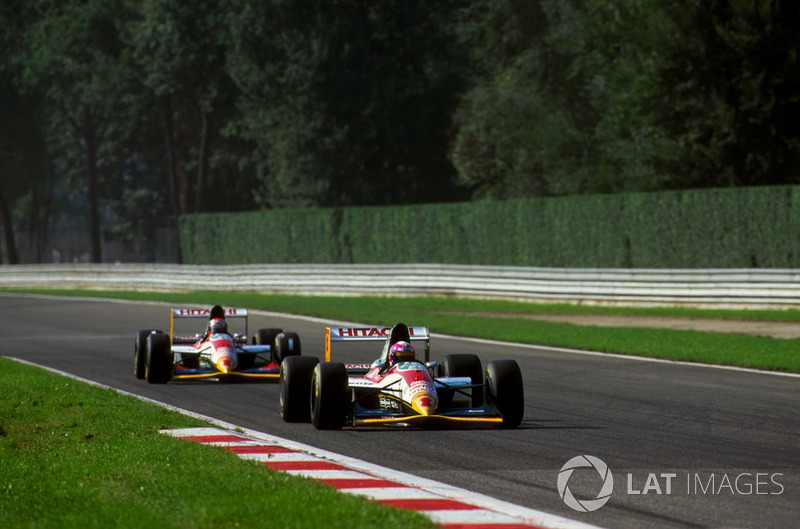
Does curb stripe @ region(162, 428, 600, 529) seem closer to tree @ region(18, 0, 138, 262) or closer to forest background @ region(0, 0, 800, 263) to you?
forest background @ region(0, 0, 800, 263)

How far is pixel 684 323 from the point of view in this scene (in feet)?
83.3

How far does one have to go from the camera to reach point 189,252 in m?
54.2

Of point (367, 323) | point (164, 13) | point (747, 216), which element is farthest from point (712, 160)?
point (164, 13)

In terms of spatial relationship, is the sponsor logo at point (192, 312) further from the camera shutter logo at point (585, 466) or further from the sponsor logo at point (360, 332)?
the camera shutter logo at point (585, 466)

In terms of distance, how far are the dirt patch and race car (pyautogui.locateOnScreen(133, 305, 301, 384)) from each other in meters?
9.59

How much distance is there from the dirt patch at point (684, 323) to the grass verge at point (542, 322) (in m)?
0.63

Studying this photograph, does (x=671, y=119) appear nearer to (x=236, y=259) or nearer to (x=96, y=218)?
(x=236, y=259)

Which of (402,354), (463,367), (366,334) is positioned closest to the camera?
(402,354)

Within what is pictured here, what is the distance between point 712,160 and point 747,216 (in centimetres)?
546

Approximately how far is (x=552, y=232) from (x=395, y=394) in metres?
24.8

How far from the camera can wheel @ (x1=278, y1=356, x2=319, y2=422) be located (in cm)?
1174

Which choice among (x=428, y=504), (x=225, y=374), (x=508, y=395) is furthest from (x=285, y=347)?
(x=428, y=504)

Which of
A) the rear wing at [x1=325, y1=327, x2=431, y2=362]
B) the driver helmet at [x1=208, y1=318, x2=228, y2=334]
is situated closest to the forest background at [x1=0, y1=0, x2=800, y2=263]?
the driver helmet at [x1=208, y1=318, x2=228, y2=334]

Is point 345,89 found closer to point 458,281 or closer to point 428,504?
point 458,281
